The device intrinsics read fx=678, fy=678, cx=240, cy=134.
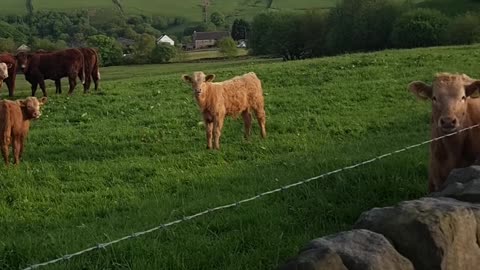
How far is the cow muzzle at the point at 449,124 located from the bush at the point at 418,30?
56.7 meters

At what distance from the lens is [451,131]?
7.74 m

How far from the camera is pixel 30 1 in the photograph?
6171 inches

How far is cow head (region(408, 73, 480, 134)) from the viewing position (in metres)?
7.70

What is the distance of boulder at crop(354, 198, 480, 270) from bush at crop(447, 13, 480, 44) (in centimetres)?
5521

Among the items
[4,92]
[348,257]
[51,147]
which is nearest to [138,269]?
[348,257]

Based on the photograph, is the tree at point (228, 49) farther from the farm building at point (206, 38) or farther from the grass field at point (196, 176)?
the grass field at point (196, 176)

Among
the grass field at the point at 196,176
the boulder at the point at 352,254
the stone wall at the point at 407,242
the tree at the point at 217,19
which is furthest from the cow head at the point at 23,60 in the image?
the tree at the point at 217,19

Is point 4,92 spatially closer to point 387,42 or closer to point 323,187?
point 323,187

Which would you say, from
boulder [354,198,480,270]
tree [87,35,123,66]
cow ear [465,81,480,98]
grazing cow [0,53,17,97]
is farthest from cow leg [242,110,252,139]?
tree [87,35,123,66]

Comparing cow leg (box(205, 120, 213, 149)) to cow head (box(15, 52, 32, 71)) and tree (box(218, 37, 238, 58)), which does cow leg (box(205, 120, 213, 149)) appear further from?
tree (box(218, 37, 238, 58))

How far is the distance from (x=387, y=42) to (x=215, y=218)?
64.1 meters

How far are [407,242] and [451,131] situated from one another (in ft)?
11.0

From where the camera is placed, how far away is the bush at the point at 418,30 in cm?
6344

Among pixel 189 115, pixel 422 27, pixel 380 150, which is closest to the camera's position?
pixel 380 150
